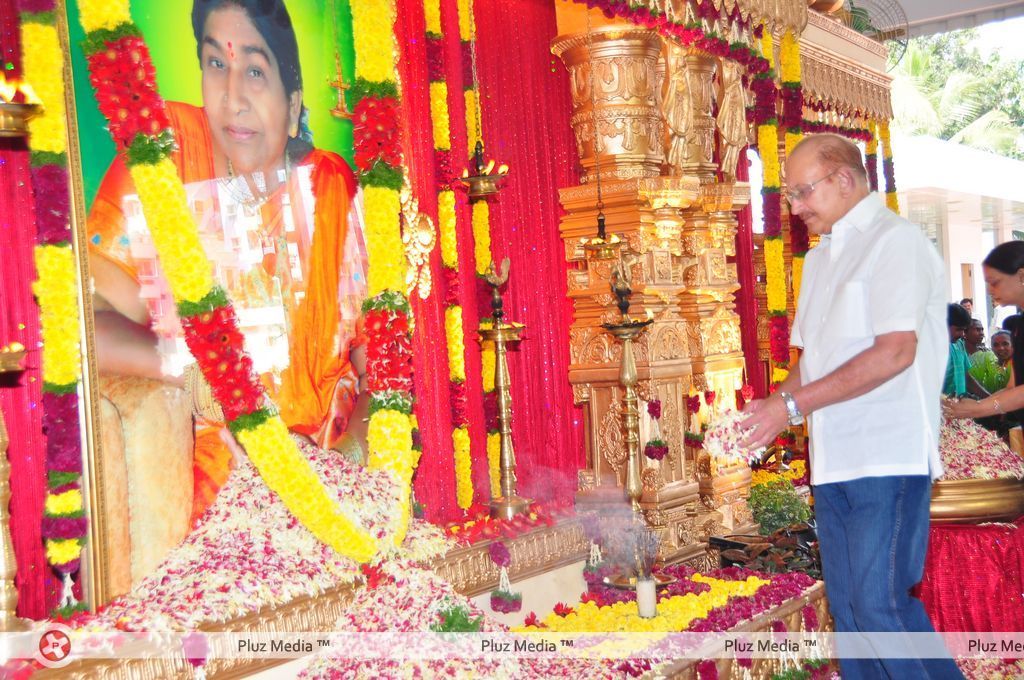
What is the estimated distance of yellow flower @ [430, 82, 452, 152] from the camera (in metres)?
6.64

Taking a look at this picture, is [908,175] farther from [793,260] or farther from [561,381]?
[561,381]

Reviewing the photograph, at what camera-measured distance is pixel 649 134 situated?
7633mm

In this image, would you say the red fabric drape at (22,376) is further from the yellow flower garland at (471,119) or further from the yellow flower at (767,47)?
the yellow flower at (767,47)

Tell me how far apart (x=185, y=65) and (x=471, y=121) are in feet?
7.17

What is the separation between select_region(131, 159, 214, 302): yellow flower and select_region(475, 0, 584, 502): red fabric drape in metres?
2.79

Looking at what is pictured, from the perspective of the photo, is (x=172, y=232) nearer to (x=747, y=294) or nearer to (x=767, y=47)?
(x=767, y=47)

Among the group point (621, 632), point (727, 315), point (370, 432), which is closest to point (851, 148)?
point (621, 632)

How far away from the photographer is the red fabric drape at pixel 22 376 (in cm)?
448

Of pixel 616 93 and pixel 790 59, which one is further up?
pixel 790 59

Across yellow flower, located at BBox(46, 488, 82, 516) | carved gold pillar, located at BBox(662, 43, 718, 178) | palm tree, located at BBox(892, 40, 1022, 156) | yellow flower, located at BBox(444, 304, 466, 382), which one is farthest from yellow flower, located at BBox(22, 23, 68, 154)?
palm tree, located at BBox(892, 40, 1022, 156)

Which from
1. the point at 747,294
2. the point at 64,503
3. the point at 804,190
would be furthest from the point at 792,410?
the point at 747,294

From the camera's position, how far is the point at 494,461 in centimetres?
696

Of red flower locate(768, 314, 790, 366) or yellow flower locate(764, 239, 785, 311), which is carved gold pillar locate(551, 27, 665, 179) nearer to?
yellow flower locate(764, 239, 785, 311)

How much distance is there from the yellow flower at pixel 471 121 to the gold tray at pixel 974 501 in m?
3.68
